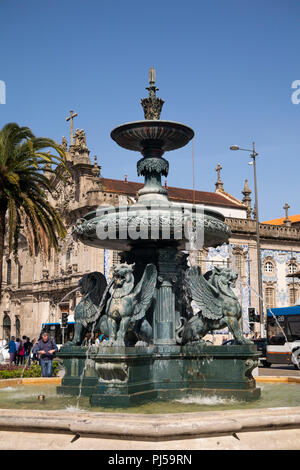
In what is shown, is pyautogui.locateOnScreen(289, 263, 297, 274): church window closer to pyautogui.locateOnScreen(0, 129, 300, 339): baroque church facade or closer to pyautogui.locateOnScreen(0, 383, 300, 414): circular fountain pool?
pyautogui.locateOnScreen(0, 129, 300, 339): baroque church facade

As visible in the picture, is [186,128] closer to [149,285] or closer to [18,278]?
[149,285]

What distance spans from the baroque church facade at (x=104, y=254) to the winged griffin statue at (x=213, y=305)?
28.2 metres

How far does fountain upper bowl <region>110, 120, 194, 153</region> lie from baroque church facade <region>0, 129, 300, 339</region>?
27.0m

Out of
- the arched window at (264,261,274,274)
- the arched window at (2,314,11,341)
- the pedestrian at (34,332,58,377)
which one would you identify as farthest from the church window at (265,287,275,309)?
the pedestrian at (34,332,58,377)

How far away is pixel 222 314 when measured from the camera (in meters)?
7.90

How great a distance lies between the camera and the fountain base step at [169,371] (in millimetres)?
6836

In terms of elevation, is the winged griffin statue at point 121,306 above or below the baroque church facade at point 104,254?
below

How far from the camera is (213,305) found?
795cm

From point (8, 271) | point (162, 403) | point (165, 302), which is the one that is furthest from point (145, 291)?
point (8, 271)

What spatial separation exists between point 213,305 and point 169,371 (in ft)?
3.74

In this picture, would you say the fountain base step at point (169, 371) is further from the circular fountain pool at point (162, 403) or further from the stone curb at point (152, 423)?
the stone curb at point (152, 423)

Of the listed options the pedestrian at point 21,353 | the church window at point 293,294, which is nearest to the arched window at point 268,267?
the church window at point 293,294

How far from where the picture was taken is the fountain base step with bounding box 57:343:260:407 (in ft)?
22.4

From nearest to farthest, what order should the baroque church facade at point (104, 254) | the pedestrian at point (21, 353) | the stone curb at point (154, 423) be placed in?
1. the stone curb at point (154, 423)
2. the pedestrian at point (21, 353)
3. the baroque church facade at point (104, 254)
